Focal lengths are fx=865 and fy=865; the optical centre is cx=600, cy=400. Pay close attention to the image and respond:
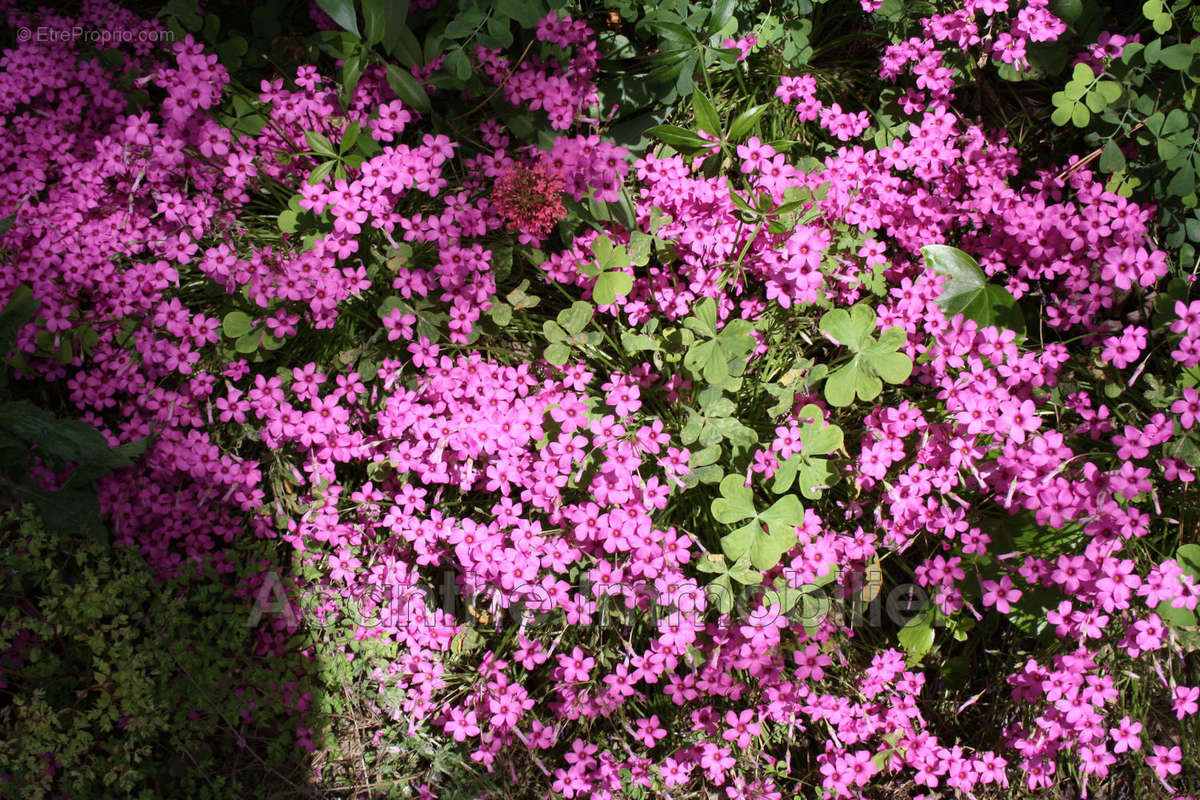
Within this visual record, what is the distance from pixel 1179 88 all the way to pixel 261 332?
312cm

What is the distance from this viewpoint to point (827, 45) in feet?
11.1

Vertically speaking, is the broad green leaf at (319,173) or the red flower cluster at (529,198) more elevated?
the broad green leaf at (319,173)

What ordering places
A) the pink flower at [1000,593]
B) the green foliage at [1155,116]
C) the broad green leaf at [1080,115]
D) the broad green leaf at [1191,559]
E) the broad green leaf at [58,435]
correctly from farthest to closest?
the broad green leaf at [1080,115] → the green foliage at [1155,116] → the broad green leaf at [58,435] → the pink flower at [1000,593] → the broad green leaf at [1191,559]

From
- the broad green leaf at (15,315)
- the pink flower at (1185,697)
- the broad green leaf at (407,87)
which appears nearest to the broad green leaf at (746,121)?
the broad green leaf at (407,87)

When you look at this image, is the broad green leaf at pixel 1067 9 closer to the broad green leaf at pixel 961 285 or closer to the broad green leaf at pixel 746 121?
the broad green leaf at pixel 961 285

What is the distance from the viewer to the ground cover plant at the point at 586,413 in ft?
8.70

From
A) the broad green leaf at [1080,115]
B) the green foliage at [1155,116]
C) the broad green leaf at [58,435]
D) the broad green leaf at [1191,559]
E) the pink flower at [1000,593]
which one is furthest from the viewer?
the broad green leaf at [1080,115]

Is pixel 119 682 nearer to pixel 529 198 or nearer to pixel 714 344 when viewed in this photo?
pixel 529 198

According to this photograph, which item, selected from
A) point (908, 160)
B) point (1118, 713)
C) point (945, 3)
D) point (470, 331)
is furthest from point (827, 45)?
point (1118, 713)

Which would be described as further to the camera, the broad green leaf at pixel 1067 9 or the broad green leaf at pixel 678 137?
the broad green leaf at pixel 1067 9

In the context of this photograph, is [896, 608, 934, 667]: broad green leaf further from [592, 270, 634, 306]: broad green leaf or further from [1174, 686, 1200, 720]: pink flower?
[592, 270, 634, 306]: broad green leaf

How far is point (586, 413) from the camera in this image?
9.00ft

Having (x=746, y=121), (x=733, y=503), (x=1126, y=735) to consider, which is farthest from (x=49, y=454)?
(x=1126, y=735)

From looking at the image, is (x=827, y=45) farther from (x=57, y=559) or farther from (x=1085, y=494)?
(x=57, y=559)
